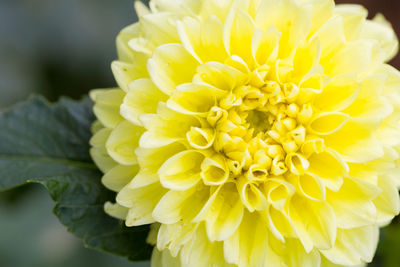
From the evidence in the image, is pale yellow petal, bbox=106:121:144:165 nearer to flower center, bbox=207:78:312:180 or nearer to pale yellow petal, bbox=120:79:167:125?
pale yellow petal, bbox=120:79:167:125

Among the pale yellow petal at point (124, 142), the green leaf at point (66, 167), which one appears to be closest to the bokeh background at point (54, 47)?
the green leaf at point (66, 167)

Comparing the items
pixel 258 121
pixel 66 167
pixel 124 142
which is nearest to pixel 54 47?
pixel 66 167

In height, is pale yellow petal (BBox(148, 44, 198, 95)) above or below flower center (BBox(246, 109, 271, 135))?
above

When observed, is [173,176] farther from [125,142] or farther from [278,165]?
[278,165]

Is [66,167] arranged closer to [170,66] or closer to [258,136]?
[170,66]

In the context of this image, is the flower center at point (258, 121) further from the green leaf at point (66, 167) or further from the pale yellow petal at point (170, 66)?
the green leaf at point (66, 167)

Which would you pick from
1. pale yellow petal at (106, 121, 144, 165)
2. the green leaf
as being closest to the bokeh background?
the green leaf
